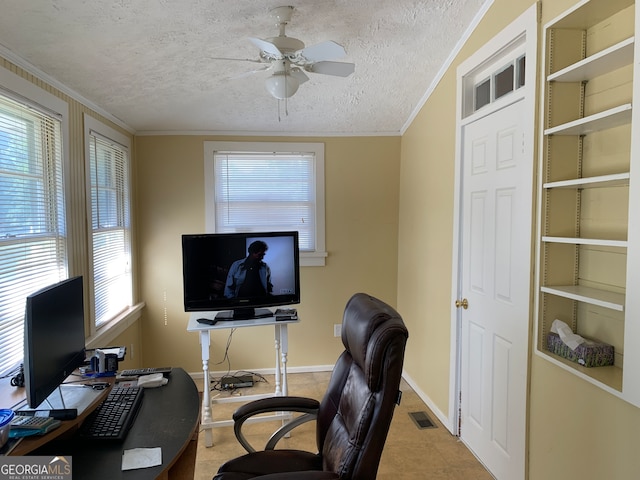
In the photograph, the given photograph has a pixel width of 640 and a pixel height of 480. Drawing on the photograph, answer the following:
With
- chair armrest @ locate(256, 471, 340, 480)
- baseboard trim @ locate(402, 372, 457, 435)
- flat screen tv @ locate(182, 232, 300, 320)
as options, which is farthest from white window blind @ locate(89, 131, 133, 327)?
baseboard trim @ locate(402, 372, 457, 435)

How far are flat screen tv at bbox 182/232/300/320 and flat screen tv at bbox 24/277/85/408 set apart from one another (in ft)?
3.96

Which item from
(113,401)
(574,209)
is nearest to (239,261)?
(113,401)

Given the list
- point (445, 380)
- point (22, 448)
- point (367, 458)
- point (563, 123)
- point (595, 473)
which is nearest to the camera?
point (22, 448)

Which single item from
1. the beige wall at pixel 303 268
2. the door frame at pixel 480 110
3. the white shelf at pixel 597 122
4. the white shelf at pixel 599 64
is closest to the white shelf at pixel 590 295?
the door frame at pixel 480 110

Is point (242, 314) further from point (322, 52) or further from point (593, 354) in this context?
point (593, 354)

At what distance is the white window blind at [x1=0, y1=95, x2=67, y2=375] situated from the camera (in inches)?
74.0

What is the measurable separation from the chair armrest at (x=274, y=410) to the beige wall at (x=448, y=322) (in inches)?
43.6

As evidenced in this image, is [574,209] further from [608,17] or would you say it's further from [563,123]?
[608,17]

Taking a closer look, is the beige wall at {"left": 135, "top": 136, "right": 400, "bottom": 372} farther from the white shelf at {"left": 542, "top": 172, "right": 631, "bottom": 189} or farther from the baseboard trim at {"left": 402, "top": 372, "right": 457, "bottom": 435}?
the white shelf at {"left": 542, "top": 172, "right": 631, "bottom": 189}

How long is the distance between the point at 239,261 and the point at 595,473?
235cm

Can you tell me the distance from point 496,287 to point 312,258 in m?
1.85

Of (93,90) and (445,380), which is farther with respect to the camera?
(445,380)

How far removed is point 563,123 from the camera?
1.81 m

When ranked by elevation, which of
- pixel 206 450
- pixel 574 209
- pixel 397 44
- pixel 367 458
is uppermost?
pixel 397 44
